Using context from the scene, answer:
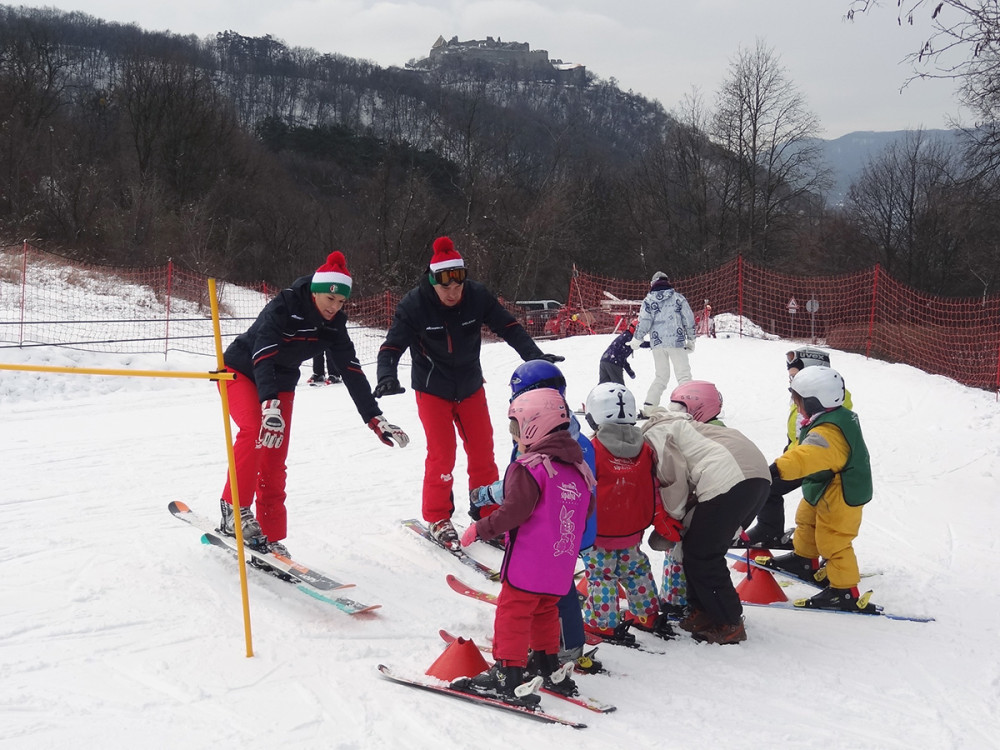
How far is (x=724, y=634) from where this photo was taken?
418 centimetres

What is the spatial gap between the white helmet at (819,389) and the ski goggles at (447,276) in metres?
2.31

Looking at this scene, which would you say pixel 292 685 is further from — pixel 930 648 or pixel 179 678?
pixel 930 648

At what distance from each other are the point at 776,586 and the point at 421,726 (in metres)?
2.84

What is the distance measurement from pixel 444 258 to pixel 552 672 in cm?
288

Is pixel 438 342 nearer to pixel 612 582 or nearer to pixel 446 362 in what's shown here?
pixel 446 362

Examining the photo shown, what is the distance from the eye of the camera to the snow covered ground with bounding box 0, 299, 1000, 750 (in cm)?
313

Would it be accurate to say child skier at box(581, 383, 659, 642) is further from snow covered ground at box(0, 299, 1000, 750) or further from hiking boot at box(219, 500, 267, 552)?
hiking boot at box(219, 500, 267, 552)

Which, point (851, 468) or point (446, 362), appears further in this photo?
point (446, 362)

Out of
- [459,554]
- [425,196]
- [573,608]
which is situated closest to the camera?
[573,608]

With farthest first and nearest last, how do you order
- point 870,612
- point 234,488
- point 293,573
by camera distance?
point 870,612, point 293,573, point 234,488

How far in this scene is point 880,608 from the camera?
4.83 meters

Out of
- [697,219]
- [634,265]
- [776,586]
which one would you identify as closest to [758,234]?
[697,219]

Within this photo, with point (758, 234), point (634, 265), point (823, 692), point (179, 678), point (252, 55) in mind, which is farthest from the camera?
point (252, 55)

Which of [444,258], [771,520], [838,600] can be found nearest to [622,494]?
[838,600]
